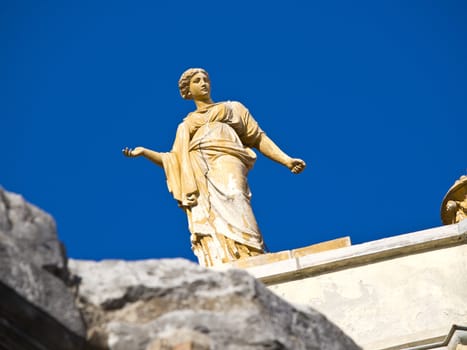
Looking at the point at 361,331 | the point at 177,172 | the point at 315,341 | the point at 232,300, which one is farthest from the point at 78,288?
the point at 177,172

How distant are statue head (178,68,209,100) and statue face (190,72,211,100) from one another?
0.04 m

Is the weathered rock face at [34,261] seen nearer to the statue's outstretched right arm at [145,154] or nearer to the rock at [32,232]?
the rock at [32,232]

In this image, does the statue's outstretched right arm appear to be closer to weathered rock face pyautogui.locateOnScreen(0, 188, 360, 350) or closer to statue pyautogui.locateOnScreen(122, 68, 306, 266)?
statue pyautogui.locateOnScreen(122, 68, 306, 266)

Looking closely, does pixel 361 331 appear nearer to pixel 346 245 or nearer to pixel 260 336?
pixel 346 245

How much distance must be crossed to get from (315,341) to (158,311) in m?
0.43

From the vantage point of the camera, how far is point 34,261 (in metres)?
2.97

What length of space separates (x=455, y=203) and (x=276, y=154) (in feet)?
7.17

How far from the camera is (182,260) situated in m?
3.26

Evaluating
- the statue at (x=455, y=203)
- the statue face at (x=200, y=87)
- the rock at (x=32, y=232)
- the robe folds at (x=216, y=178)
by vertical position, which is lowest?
the rock at (x=32, y=232)

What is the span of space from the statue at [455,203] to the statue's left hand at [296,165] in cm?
185

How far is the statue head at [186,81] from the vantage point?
11531 mm

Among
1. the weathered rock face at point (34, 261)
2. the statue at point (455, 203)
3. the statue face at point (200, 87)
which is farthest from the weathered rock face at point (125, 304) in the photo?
the statue face at point (200, 87)

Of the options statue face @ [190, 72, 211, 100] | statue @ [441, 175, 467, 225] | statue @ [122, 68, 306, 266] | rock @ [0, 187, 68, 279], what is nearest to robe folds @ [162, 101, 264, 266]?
statue @ [122, 68, 306, 266]

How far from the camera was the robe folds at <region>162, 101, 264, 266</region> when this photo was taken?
9664 millimetres
